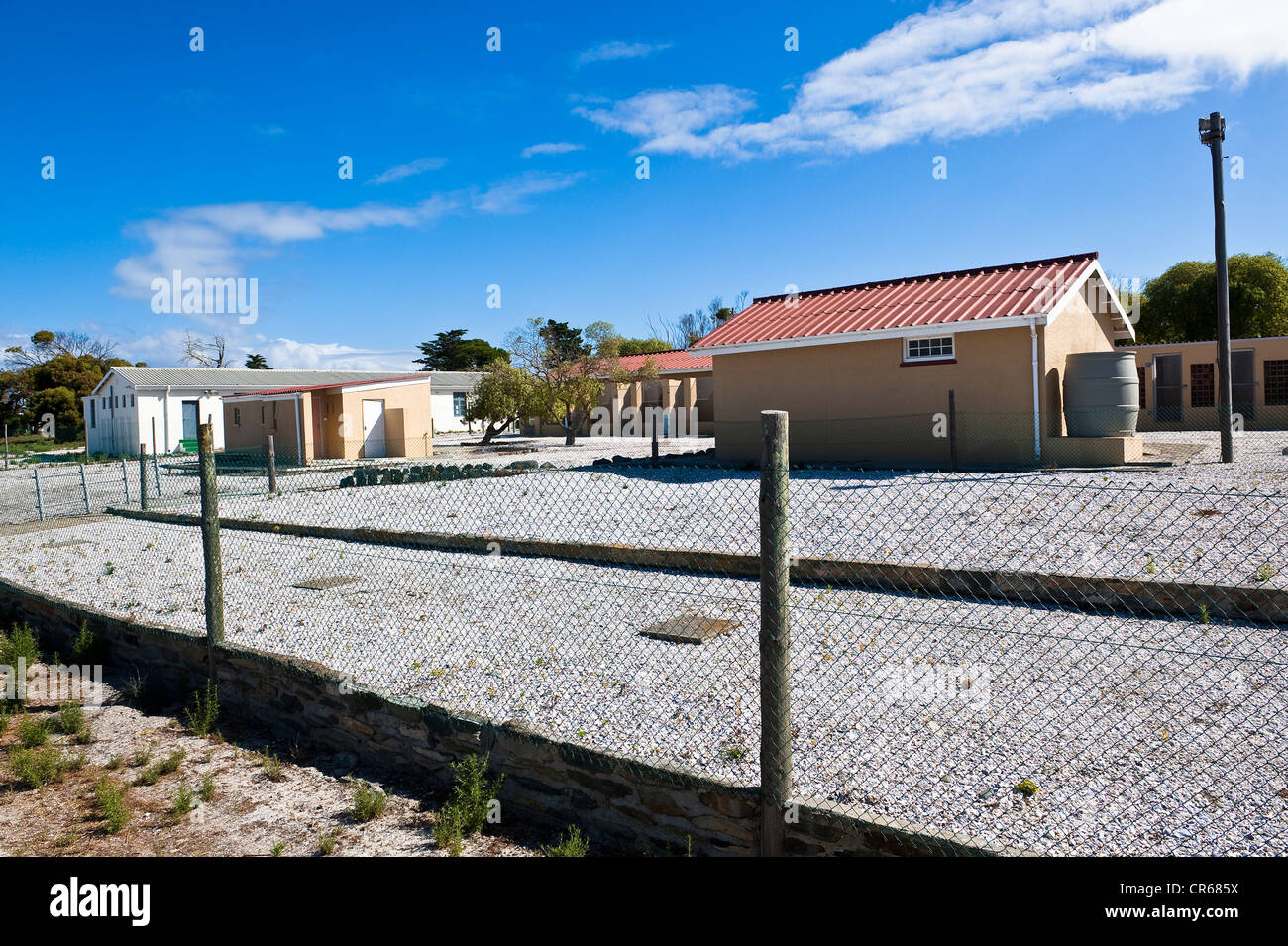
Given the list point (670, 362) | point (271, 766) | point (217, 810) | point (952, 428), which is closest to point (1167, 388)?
point (952, 428)

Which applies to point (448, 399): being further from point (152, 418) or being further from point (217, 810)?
point (217, 810)

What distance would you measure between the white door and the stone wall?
25.7 m

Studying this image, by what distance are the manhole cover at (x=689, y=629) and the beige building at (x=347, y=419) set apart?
83.0 feet

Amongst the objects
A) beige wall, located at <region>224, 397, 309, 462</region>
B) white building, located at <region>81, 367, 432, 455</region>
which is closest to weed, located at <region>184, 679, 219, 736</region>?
beige wall, located at <region>224, 397, 309, 462</region>

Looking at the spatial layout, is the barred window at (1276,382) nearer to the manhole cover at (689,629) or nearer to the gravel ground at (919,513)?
the gravel ground at (919,513)

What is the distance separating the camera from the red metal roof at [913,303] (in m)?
16.5

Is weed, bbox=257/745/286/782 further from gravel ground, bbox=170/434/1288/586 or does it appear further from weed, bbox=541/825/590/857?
gravel ground, bbox=170/434/1288/586

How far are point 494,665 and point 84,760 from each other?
2455mm

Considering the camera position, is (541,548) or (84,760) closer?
(84,760)

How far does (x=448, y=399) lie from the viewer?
48.1 metres

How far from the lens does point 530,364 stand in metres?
33.2

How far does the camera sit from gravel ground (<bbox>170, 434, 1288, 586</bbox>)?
7.46 metres

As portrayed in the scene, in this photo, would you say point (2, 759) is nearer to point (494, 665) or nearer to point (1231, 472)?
point (494, 665)
